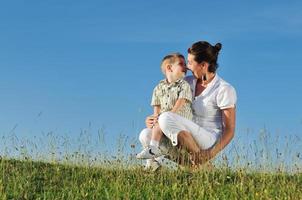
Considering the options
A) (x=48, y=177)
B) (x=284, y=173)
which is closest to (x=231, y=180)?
(x=284, y=173)

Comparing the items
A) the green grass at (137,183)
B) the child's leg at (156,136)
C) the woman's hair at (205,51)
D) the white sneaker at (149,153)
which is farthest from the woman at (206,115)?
the green grass at (137,183)

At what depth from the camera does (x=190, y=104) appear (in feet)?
34.6

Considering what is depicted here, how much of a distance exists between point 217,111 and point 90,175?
2.53 m

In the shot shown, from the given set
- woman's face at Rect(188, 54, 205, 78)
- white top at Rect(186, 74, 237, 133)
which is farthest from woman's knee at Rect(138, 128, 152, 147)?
woman's face at Rect(188, 54, 205, 78)

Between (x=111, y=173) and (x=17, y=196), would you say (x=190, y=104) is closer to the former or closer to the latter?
(x=111, y=173)

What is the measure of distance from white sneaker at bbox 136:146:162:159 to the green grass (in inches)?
12.9

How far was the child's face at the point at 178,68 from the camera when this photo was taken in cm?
1049

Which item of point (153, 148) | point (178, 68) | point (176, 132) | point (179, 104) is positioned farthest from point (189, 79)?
point (153, 148)

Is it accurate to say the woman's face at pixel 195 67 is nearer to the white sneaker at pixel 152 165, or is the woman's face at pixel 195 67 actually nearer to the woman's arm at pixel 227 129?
the woman's arm at pixel 227 129

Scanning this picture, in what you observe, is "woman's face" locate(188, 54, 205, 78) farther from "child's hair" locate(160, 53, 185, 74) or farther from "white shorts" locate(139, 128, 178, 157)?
"white shorts" locate(139, 128, 178, 157)

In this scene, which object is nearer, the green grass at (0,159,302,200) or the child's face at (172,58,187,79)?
the green grass at (0,159,302,200)

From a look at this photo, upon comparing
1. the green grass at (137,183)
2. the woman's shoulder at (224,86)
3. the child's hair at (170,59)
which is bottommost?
the green grass at (137,183)

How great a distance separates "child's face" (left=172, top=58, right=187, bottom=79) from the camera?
34.4 feet

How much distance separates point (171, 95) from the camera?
1050 centimetres
